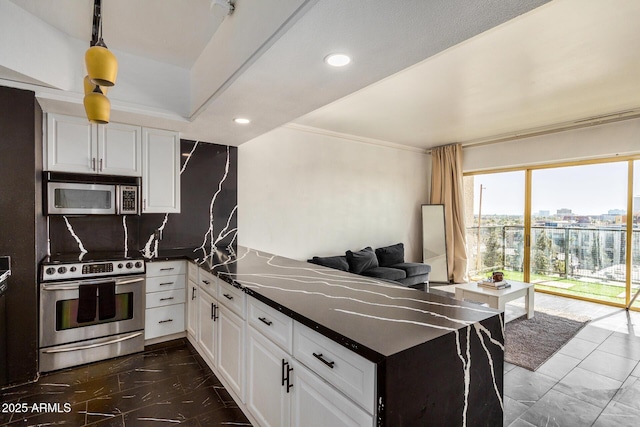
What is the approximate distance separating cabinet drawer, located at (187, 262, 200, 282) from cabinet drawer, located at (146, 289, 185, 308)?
0.78 feet

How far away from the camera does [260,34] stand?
171 centimetres

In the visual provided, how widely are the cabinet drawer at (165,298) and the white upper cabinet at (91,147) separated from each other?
1.22m

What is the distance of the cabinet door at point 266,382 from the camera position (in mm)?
1539

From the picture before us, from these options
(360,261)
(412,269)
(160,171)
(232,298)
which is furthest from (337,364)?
(412,269)

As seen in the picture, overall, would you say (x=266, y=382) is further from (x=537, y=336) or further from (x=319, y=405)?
(x=537, y=336)

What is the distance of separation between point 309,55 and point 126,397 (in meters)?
2.64

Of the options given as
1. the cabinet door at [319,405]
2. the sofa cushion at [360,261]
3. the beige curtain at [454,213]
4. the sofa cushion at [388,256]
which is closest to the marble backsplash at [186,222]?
the sofa cushion at [360,261]

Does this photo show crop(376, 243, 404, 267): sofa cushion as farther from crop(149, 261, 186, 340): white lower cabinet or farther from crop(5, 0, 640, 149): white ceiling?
crop(149, 261, 186, 340): white lower cabinet

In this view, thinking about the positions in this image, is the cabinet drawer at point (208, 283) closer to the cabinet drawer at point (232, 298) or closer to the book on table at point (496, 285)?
the cabinet drawer at point (232, 298)

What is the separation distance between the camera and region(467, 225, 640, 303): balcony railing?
4.69m

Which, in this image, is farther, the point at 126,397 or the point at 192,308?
the point at 192,308

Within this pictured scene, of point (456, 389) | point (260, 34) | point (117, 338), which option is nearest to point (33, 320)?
point (117, 338)

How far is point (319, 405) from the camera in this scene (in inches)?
50.9

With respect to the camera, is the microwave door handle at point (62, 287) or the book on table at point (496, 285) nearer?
the microwave door handle at point (62, 287)
